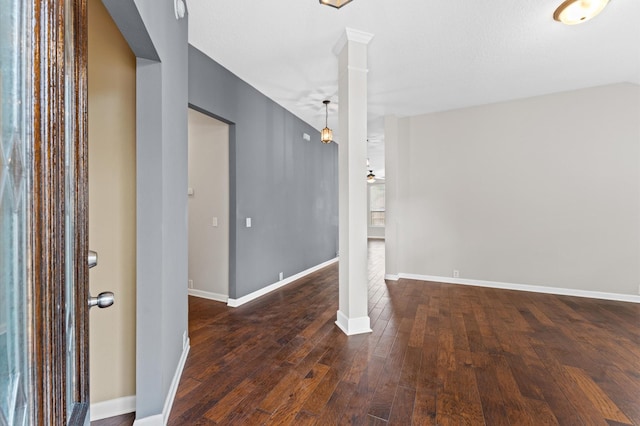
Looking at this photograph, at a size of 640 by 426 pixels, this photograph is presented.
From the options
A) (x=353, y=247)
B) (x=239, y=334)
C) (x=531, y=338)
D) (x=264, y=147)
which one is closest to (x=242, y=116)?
(x=264, y=147)

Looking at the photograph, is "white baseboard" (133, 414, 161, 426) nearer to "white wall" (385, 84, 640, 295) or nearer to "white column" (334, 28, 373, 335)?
"white column" (334, 28, 373, 335)

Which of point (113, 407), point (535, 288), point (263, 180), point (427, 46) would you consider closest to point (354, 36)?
point (427, 46)

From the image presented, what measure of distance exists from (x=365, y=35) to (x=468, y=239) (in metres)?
3.46

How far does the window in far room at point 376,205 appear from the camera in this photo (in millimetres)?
12312

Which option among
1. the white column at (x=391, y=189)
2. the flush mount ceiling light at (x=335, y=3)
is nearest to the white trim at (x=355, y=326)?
the white column at (x=391, y=189)

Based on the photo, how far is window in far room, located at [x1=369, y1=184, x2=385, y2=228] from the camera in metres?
12.3

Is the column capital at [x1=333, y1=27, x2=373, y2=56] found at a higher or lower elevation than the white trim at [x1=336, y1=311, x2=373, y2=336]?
higher

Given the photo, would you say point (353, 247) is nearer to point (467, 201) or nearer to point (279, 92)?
point (279, 92)

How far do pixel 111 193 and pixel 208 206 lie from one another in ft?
6.99

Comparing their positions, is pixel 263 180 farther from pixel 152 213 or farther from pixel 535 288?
pixel 535 288

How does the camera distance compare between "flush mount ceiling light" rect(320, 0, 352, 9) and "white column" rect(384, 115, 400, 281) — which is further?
"white column" rect(384, 115, 400, 281)

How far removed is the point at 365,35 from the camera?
2730 mm

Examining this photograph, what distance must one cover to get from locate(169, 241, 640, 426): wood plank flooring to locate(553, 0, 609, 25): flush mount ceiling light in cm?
272

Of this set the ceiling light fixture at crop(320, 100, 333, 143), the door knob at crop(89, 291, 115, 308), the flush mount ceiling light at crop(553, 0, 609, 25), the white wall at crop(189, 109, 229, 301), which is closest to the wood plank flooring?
the white wall at crop(189, 109, 229, 301)
